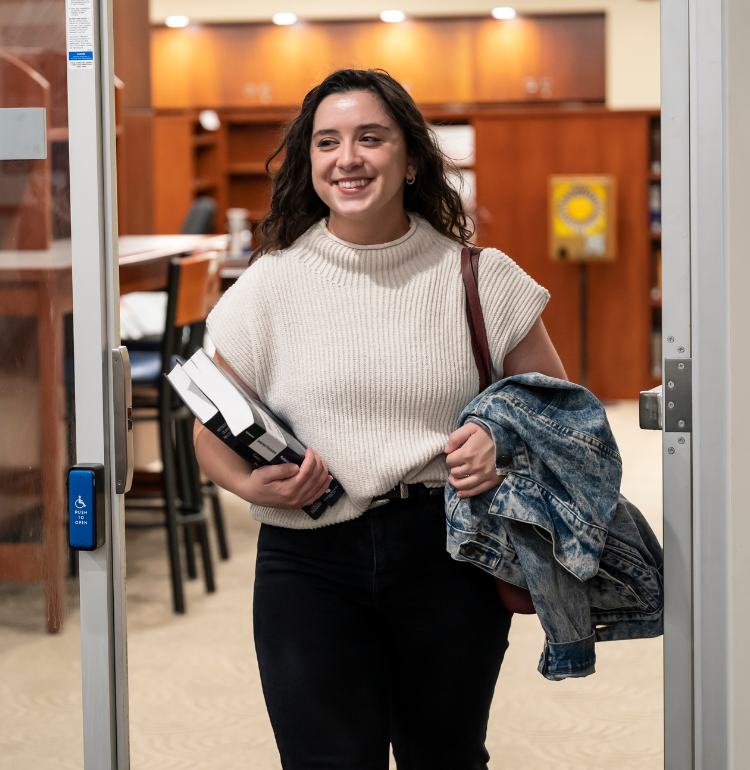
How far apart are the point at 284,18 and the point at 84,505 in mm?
8346

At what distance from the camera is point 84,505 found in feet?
4.20

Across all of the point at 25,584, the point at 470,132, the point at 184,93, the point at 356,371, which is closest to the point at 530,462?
the point at 356,371

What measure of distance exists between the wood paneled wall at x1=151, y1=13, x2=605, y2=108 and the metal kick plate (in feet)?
24.9

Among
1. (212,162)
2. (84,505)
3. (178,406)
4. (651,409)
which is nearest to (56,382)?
(84,505)

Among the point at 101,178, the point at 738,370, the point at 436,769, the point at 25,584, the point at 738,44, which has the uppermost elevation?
the point at 738,44

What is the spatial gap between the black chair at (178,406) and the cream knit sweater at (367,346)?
1750 millimetres

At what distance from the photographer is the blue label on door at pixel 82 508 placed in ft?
4.19

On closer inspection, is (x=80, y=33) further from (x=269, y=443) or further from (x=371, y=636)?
(x=371, y=636)

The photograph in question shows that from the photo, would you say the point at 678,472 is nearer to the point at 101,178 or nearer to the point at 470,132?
the point at 101,178

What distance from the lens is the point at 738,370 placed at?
1207 mm

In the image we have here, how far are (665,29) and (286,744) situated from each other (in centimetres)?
110

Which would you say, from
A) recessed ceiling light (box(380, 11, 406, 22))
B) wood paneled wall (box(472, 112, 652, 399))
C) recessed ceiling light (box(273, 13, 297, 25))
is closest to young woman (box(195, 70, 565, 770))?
wood paneled wall (box(472, 112, 652, 399))

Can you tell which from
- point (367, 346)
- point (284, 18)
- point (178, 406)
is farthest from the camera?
point (284, 18)

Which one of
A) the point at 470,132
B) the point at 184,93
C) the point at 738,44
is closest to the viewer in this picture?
the point at 738,44
